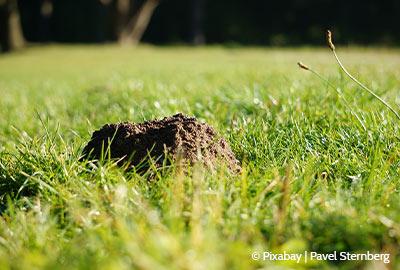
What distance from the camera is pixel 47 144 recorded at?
304 centimetres

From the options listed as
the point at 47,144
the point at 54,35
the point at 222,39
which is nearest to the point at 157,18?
the point at 222,39

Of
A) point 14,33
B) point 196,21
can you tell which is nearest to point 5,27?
point 14,33

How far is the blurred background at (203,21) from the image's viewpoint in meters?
28.2

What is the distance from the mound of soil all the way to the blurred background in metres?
25.1

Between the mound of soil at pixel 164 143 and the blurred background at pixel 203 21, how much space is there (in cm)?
2514

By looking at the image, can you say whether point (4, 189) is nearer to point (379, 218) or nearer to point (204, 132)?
point (204, 132)

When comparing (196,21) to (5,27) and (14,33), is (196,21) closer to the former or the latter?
(14,33)

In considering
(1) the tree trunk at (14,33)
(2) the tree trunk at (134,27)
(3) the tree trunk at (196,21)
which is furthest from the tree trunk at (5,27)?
(3) the tree trunk at (196,21)

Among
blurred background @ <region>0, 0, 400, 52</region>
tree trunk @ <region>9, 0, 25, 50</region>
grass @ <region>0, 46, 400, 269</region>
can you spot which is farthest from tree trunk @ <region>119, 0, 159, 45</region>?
grass @ <region>0, 46, 400, 269</region>

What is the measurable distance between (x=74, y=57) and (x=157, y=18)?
13216 mm

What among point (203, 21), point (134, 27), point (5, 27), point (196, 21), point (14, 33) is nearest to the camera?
point (5, 27)

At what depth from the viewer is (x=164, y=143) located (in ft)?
9.61

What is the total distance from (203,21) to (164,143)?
103 feet

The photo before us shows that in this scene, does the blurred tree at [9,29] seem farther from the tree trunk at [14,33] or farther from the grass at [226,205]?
the grass at [226,205]
